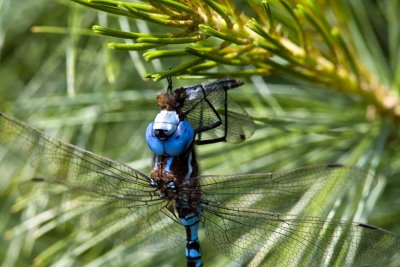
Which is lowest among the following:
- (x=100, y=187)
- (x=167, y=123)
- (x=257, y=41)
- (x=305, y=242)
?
(x=305, y=242)

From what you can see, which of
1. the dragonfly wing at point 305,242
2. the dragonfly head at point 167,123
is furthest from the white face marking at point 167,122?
the dragonfly wing at point 305,242

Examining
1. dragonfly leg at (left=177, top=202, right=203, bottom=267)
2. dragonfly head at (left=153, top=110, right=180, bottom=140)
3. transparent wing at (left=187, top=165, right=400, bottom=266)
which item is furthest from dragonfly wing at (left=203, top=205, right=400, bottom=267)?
dragonfly head at (left=153, top=110, right=180, bottom=140)

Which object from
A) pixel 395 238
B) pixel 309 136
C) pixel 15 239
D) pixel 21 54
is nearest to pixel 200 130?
pixel 309 136

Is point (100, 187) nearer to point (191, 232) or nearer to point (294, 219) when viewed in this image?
point (191, 232)

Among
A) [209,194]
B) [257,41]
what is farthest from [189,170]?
[257,41]

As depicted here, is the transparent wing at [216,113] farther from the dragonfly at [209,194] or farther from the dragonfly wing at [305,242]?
the dragonfly wing at [305,242]

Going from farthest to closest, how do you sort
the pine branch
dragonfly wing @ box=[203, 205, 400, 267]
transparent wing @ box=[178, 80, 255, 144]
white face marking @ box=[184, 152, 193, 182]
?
white face marking @ box=[184, 152, 193, 182] < transparent wing @ box=[178, 80, 255, 144] < dragonfly wing @ box=[203, 205, 400, 267] < the pine branch

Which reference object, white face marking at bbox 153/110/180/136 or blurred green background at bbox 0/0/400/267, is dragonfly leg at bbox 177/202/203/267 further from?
white face marking at bbox 153/110/180/136

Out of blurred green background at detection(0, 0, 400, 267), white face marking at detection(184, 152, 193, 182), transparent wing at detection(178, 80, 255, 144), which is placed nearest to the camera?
transparent wing at detection(178, 80, 255, 144)
